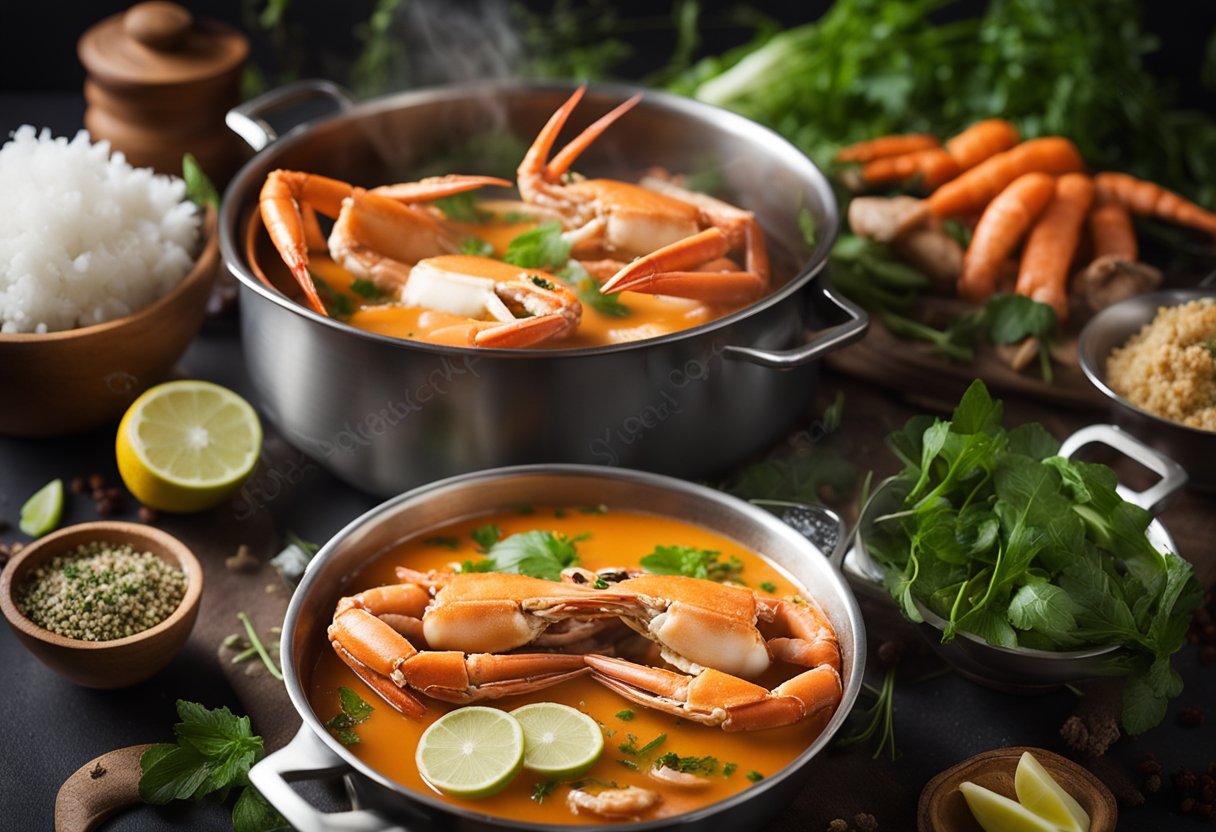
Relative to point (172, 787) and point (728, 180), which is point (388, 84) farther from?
point (172, 787)

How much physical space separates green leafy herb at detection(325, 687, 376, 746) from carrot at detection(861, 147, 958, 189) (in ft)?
7.49

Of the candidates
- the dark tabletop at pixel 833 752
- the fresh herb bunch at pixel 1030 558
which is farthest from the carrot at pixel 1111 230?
the fresh herb bunch at pixel 1030 558

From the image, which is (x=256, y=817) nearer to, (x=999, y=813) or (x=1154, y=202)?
(x=999, y=813)

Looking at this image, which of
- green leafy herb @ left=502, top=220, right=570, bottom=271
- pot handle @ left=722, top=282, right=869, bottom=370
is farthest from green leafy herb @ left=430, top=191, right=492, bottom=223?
pot handle @ left=722, top=282, right=869, bottom=370

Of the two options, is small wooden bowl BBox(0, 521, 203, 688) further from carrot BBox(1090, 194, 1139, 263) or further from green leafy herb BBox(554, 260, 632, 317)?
carrot BBox(1090, 194, 1139, 263)

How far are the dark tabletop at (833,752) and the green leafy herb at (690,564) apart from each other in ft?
1.22

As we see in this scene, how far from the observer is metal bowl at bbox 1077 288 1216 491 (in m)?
2.72

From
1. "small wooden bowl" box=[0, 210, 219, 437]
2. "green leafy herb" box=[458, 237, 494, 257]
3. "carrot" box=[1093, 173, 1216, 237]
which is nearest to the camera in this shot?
"small wooden bowl" box=[0, 210, 219, 437]

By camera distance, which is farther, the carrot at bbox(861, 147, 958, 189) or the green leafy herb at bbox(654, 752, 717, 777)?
the carrot at bbox(861, 147, 958, 189)

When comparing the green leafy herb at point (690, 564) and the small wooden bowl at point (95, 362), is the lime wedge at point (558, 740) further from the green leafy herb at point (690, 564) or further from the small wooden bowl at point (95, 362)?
the small wooden bowl at point (95, 362)

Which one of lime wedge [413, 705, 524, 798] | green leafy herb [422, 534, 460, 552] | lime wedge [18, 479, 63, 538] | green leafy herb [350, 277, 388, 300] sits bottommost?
lime wedge [18, 479, 63, 538]

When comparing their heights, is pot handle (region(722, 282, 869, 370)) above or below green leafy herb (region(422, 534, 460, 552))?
above

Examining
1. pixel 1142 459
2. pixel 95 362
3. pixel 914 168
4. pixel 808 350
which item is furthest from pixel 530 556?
pixel 914 168

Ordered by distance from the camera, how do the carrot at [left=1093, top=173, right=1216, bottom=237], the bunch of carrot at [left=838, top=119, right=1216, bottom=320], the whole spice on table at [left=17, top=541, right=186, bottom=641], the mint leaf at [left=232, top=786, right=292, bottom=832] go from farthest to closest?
the carrot at [left=1093, top=173, right=1216, bottom=237] → the bunch of carrot at [left=838, top=119, right=1216, bottom=320] → the whole spice on table at [left=17, top=541, right=186, bottom=641] → the mint leaf at [left=232, top=786, right=292, bottom=832]
